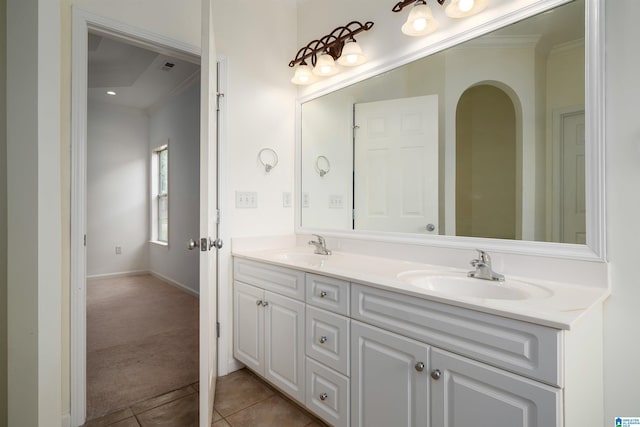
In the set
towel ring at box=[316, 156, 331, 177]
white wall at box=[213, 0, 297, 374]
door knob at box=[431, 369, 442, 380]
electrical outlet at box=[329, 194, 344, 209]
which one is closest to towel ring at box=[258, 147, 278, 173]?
white wall at box=[213, 0, 297, 374]

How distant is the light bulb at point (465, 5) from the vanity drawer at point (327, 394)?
1.77 metres

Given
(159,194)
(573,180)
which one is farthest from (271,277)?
(159,194)

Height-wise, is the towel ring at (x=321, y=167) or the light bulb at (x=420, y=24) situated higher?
the light bulb at (x=420, y=24)

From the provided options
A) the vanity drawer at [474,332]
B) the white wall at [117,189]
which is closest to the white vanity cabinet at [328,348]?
the vanity drawer at [474,332]

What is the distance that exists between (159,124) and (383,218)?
14.5 feet

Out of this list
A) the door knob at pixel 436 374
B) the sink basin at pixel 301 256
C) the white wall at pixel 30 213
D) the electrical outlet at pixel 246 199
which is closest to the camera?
the white wall at pixel 30 213

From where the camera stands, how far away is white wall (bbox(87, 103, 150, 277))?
16.0 feet

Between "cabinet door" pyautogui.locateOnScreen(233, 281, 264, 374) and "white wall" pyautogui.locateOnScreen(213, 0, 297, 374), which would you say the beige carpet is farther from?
"white wall" pyautogui.locateOnScreen(213, 0, 297, 374)

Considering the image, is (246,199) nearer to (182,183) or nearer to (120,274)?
(182,183)

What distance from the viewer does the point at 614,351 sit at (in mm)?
1105

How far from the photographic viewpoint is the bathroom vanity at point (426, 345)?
0.86 metres

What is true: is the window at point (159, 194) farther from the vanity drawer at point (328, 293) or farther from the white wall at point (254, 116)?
the vanity drawer at point (328, 293)

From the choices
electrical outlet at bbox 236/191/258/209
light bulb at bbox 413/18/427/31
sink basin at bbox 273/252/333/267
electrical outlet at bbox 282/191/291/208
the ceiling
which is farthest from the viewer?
the ceiling

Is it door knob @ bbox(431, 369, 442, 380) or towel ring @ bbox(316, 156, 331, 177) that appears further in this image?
towel ring @ bbox(316, 156, 331, 177)
